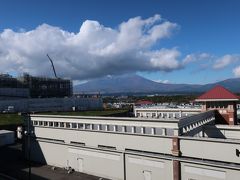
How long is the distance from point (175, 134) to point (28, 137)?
2549 centimetres

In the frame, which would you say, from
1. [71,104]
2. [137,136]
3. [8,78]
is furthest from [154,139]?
[8,78]

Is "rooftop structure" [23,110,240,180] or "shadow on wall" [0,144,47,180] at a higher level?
"rooftop structure" [23,110,240,180]

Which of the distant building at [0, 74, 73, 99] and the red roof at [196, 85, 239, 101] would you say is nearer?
the red roof at [196, 85, 239, 101]

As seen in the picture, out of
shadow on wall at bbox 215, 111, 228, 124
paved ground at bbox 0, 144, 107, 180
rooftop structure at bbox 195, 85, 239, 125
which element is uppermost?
rooftop structure at bbox 195, 85, 239, 125

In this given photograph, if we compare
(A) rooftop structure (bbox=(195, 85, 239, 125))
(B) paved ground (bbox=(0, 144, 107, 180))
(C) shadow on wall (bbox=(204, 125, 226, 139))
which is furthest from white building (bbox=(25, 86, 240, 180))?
(B) paved ground (bbox=(0, 144, 107, 180))

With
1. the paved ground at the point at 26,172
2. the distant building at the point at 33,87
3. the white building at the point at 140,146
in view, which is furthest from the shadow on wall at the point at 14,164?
the distant building at the point at 33,87

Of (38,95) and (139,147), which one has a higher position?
(38,95)

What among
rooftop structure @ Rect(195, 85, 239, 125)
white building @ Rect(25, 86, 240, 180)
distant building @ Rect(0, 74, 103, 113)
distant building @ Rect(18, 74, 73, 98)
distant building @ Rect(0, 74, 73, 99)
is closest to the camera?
white building @ Rect(25, 86, 240, 180)

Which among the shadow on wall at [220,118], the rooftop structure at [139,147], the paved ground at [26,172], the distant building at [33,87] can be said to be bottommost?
the paved ground at [26,172]

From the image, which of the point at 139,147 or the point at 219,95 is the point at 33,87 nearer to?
the point at 219,95

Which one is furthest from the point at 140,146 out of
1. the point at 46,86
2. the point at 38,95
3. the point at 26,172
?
the point at 46,86

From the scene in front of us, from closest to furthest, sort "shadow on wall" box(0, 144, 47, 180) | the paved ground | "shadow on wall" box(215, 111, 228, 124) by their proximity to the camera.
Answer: the paved ground < "shadow on wall" box(0, 144, 47, 180) < "shadow on wall" box(215, 111, 228, 124)

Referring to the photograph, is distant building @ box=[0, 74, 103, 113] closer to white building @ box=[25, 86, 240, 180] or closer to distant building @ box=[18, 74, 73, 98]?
distant building @ box=[18, 74, 73, 98]

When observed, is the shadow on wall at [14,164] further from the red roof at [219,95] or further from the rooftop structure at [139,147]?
the red roof at [219,95]
